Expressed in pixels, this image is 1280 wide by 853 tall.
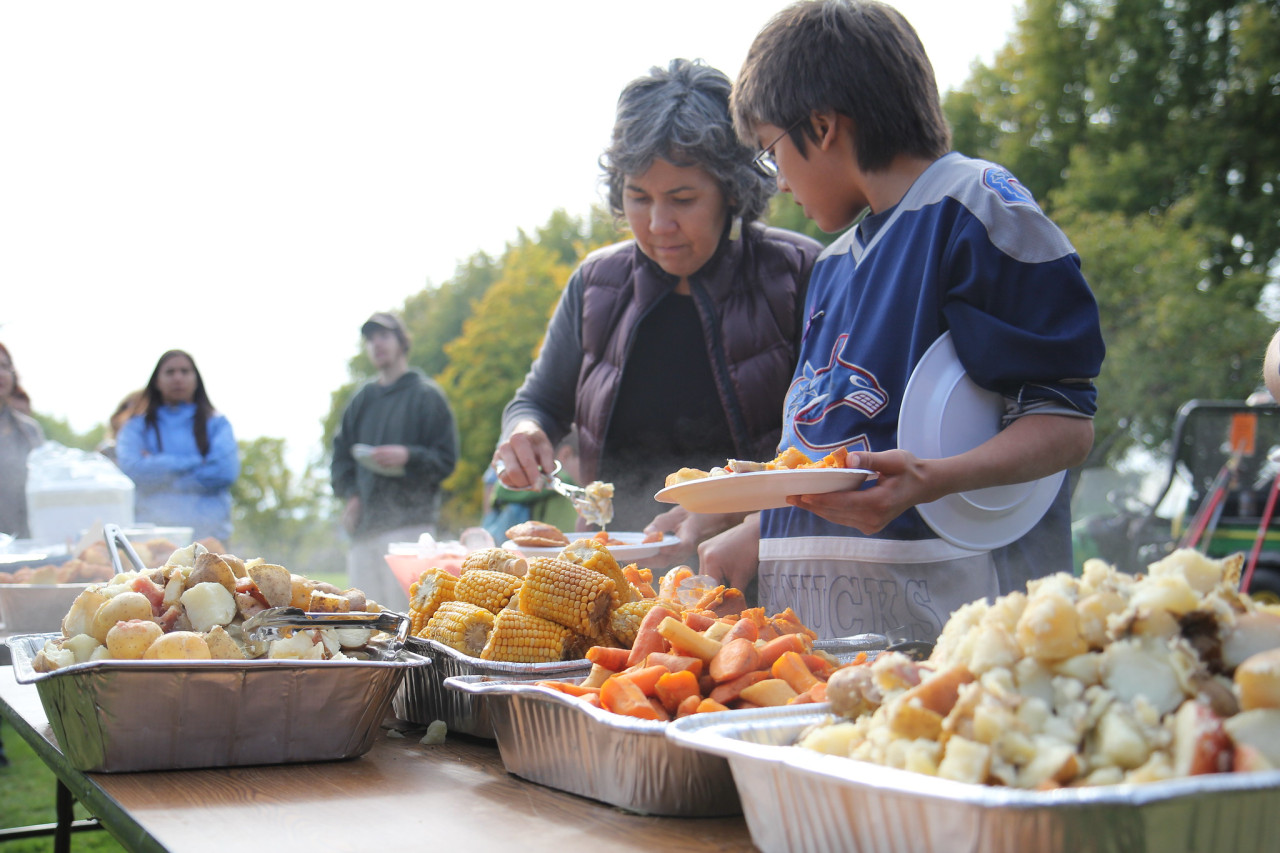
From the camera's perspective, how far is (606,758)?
1.09m

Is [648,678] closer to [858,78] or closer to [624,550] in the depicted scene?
[624,550]

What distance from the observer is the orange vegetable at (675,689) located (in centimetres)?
110

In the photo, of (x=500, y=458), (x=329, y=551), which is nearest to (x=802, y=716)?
(x=500, y=458)

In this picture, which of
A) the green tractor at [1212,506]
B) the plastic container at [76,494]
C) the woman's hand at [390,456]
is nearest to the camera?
the plastic container at [76,494]

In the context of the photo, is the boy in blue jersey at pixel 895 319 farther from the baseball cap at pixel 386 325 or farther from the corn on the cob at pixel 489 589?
the baseball cap at pixel 386 325

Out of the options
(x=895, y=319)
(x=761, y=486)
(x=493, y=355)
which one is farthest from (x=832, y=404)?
(x=493, y=355)

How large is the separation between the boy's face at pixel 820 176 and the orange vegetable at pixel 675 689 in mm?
1215

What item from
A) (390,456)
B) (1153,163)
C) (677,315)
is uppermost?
(1153,163)

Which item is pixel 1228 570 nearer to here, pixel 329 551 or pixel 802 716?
pixel 802 716

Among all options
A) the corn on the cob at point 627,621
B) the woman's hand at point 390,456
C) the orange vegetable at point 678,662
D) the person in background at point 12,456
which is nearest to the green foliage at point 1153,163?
the woman's hand at point 390,456

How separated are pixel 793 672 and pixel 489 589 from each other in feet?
2.04

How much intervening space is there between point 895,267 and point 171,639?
1330 millimetres

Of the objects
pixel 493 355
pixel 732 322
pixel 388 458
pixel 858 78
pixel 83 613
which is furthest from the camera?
pixel 493 355

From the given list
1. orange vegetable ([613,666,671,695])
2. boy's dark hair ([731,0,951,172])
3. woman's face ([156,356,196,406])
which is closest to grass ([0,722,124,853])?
woman's face ([156,356,196,406])
